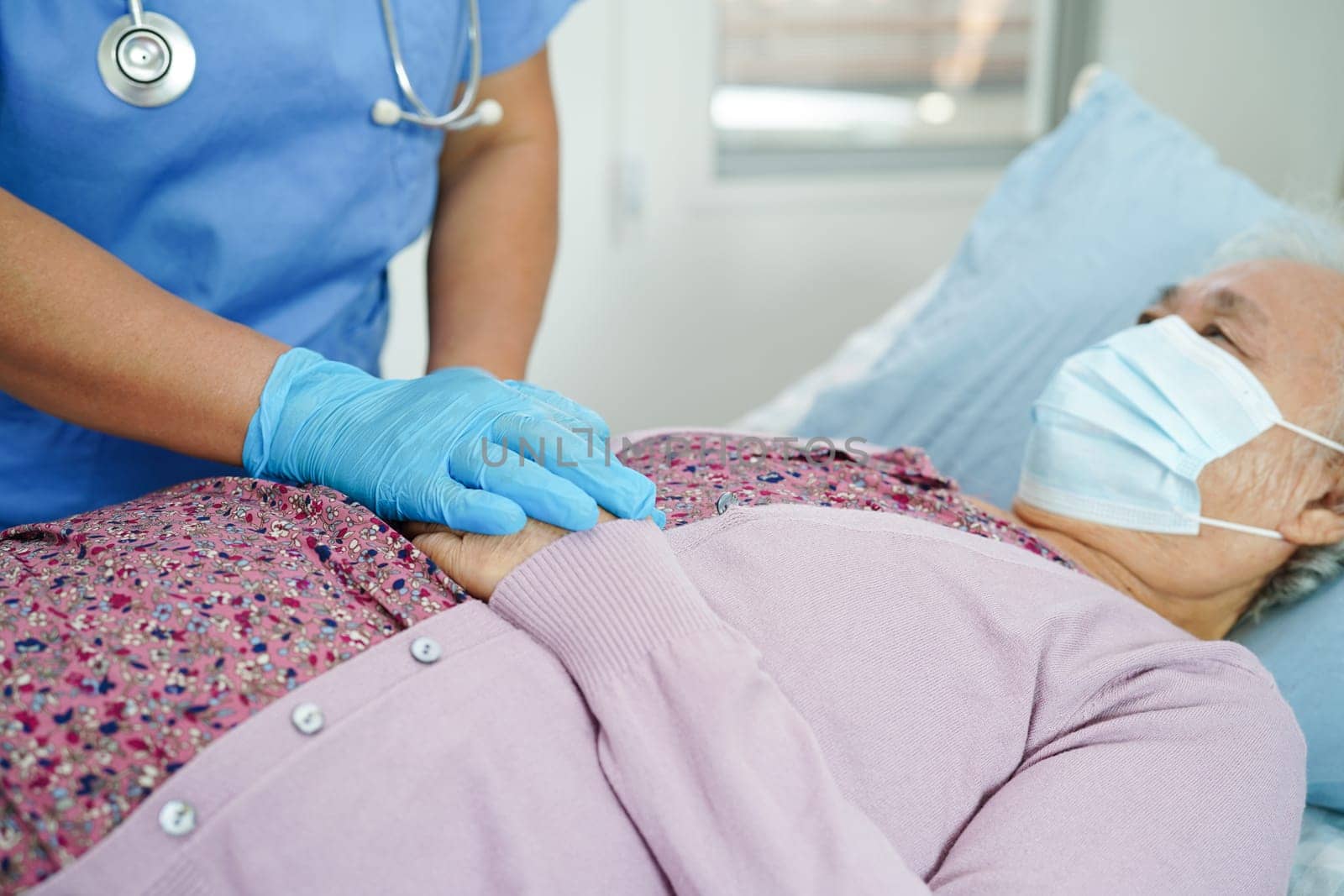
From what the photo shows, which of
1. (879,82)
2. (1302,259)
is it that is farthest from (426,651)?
(879,82)

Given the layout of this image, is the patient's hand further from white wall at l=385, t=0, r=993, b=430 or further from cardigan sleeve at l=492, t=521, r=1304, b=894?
white wall at l=385, t=0, r=993, b=430

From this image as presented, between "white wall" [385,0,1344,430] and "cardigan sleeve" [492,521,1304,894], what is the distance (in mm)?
1692

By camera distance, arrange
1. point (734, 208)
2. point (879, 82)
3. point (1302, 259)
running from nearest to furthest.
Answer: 1. point (1302, 259)
2. point (734, 208)
3. point (879, 82)

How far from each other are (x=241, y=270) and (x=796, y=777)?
722 millimetres

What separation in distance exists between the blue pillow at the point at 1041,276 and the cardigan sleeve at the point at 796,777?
73 centimetres

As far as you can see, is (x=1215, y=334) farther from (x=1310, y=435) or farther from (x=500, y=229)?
(x=500, y=229)

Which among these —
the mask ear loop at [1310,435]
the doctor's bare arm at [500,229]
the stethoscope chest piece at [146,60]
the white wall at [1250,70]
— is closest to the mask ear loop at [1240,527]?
the mask ear loop at [1310,435]

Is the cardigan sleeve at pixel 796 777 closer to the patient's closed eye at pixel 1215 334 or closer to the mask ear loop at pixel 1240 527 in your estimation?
the mask ear loop at pixel 1240 527

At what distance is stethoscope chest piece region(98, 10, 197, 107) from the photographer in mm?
977

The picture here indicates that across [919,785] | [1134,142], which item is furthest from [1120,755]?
[1134,142]

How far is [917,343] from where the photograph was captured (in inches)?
74.4

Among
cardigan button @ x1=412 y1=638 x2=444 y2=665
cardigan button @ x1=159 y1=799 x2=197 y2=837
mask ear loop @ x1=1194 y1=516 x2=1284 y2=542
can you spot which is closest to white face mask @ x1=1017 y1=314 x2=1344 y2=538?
mask ear loop @ x1=1194 y1=516 x2=1284 y2=542

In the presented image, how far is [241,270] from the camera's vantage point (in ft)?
3.68

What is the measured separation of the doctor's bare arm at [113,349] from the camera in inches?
35.8
